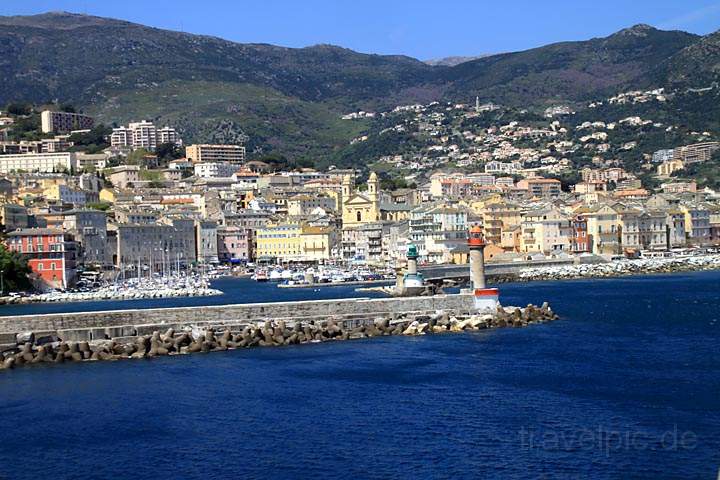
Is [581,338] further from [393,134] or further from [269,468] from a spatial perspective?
[393,134]

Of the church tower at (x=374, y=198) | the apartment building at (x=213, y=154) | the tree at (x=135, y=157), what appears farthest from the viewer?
the apartment building at (x=213, y=154)

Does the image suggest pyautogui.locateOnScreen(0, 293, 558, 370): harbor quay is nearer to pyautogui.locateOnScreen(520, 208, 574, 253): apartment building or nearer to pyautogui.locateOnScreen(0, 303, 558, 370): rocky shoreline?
pyautogui.locateOnScreen(0, 303, 558, 370): rocky shoreline

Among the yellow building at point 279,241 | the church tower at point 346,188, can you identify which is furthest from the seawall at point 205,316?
the church tower at point 346,188

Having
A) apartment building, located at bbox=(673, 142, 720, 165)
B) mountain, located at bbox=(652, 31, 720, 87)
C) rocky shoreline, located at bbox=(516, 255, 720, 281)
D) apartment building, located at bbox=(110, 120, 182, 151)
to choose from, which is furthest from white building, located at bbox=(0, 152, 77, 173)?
mountain, located at bbox=(652, 31, 720, 87)

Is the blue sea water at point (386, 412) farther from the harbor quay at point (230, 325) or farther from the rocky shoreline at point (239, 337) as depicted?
the harbor quay at point (230, 325)

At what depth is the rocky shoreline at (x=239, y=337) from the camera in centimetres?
2528

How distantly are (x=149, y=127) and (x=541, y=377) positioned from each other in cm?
10851

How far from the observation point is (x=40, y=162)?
101562 millimetres

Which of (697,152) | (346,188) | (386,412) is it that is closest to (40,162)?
(346,188)

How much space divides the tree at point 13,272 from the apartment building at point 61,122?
6631 cm

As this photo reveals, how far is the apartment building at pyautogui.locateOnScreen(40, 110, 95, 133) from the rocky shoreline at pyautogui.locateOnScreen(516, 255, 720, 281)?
7164 cm

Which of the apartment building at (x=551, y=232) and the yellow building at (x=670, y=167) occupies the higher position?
the yellow building at (x=670, y=167)

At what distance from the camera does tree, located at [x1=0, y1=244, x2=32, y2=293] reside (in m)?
52.8

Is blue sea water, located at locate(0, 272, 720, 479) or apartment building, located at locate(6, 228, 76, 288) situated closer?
blue sea water, located at locate(0, 272, 720, 479)
